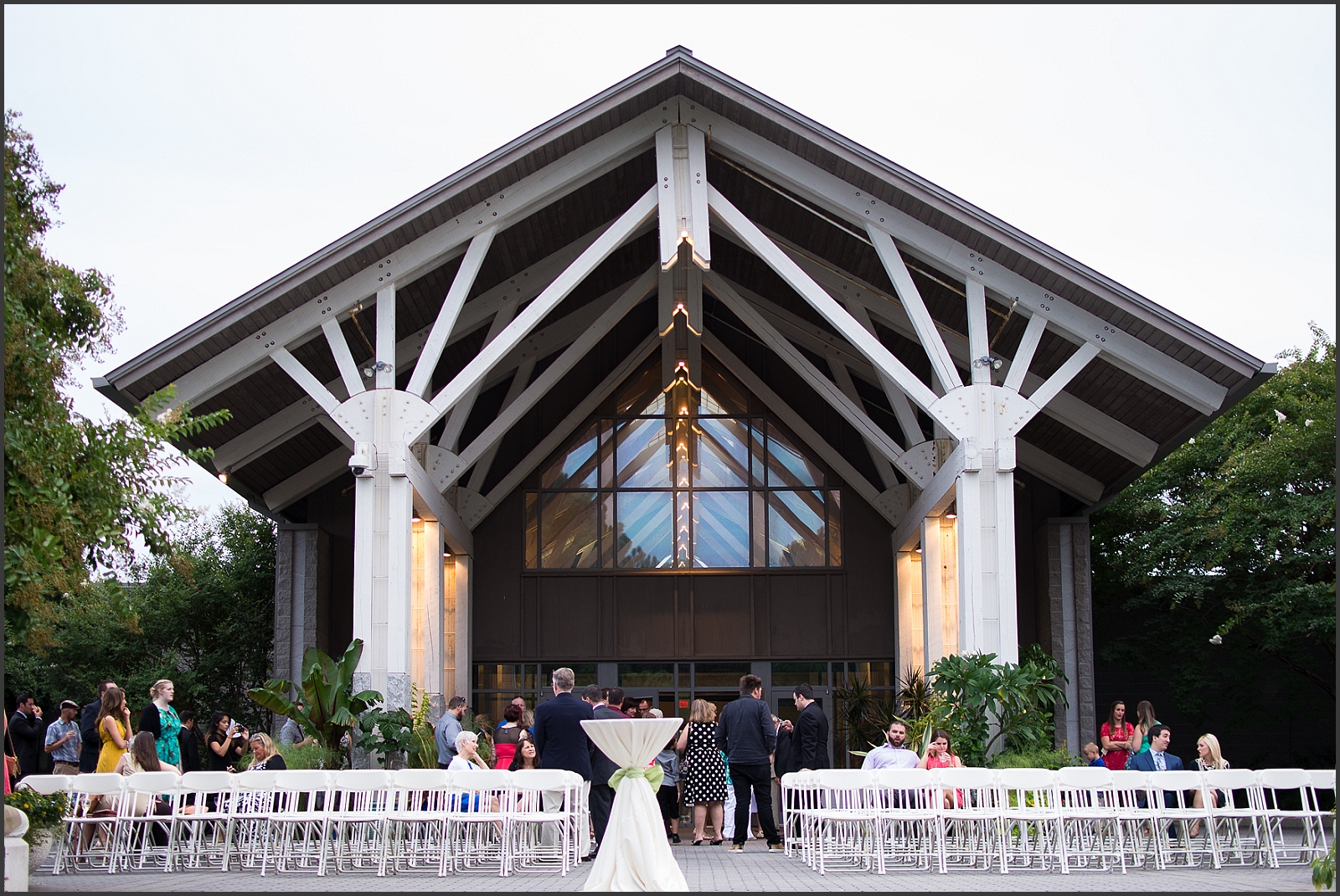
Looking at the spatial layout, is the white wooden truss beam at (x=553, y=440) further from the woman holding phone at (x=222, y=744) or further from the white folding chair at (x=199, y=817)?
the white folding chair at (x=199, y=817)

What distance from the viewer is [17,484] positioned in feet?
23.4

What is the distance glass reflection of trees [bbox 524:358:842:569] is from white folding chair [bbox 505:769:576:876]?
771cm

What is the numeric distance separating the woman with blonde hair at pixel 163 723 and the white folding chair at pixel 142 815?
35.6 inches

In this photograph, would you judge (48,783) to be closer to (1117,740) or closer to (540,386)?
(540,386)

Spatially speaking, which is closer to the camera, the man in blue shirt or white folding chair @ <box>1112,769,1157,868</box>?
white folding chair @ <box>1112,769,1157,868</box>

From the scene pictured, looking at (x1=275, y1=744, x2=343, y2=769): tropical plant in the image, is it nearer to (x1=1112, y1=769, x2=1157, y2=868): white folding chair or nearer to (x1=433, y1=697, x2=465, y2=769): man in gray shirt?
(x1=433, y1=697, x2=465, y2=769): man in gray shirt

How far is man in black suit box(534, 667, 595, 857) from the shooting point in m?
9.73

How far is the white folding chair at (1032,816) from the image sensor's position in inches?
363

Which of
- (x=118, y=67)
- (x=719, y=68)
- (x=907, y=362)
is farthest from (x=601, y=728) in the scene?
(x=118, y=67)

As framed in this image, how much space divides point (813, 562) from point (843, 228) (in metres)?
6.41

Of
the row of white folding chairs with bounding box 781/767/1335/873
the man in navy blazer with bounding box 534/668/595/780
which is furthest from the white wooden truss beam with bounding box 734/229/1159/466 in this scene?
the man in navy blazer with bounding box 534/668/595/780

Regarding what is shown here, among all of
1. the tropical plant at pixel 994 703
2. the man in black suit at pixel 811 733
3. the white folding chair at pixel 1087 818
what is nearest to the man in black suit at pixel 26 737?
the man in black suit at pixel 811 733

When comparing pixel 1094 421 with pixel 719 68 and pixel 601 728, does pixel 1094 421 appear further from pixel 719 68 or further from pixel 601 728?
pixel 601 728

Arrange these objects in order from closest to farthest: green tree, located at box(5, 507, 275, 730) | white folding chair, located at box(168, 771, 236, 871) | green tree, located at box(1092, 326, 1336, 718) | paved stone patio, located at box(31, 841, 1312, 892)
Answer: paved stone patio, located at box(31, 841, 1312, 892) < white folding chair, located at box(168, 771, 236, 871) < green tree, located at box(1092, 326, 1336, 718) < green tree, located at box(5, 507, 275, 730)
